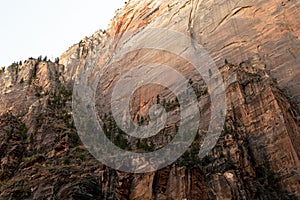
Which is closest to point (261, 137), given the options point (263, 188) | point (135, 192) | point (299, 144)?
point (299, 144)

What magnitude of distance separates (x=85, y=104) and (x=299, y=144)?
28381 mm

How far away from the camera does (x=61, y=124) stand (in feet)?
151

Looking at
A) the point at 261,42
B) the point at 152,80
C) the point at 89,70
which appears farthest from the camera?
the point at 89,70

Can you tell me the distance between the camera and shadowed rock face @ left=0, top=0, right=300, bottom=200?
1251 inches

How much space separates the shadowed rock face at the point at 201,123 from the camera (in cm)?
A: 3178

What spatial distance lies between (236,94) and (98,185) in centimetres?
1643

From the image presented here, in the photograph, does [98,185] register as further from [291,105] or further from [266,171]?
[291,105]

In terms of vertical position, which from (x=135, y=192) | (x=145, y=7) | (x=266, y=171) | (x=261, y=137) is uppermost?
(x=145, y=7)

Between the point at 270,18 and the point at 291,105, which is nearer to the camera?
the point at 291,105

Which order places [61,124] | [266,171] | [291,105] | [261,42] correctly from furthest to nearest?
[261,42] < [61,124] < [291,105] < [266,171]

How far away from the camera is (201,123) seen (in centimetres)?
4259

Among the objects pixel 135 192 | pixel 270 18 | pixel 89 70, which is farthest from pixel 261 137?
pixel 89 70

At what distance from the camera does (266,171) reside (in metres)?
36.3

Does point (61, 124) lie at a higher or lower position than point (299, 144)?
higher
